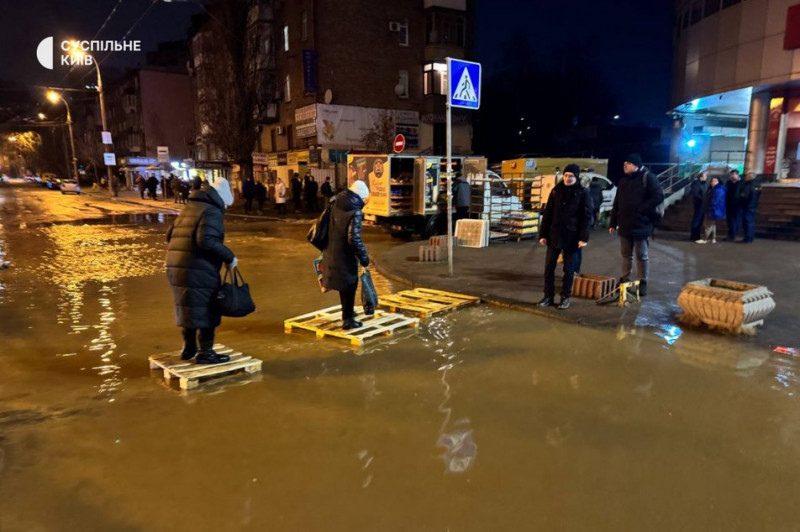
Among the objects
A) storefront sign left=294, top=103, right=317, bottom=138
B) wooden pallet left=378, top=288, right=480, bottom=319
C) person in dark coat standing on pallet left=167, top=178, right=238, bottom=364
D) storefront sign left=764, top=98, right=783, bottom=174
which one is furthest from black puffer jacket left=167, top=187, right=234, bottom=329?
storefront sign left=294, top=103, right=317, bottom=138

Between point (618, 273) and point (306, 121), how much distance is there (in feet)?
77.2

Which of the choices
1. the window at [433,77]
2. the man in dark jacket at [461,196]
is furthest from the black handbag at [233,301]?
the window at [433,77]

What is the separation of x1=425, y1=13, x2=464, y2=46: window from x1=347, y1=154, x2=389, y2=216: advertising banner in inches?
759

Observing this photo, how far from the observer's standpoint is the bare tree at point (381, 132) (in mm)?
30312

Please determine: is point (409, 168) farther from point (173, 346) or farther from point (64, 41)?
point (64, 41)

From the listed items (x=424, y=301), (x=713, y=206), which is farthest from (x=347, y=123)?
(x=424, y=301)

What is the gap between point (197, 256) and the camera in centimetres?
471

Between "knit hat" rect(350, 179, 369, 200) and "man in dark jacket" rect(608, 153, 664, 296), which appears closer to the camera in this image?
"knit hat" rect(350, 179, 369, 200)

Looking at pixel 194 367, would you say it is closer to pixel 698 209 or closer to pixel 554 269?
pixel 554 269

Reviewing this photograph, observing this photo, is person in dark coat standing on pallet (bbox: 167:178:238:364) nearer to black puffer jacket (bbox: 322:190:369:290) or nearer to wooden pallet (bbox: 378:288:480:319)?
black puffer jacket (bbox: 322:190:369:290)

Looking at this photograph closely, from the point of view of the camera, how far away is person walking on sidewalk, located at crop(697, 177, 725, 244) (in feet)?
42.6

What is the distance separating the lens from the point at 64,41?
1086 inches

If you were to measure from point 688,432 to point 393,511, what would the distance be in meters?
2.36

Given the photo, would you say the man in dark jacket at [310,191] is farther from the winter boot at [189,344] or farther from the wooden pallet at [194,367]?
the winter boot at [189,344]
